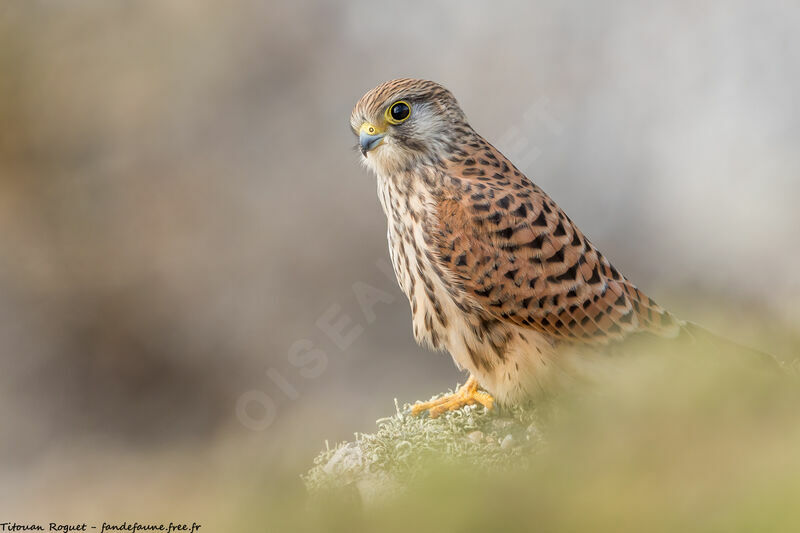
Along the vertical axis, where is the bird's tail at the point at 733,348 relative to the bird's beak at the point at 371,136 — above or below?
below

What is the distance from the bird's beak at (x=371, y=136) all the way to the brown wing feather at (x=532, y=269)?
333 mm

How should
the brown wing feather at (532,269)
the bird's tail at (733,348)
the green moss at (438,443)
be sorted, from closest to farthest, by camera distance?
the bird's tail at (733,348) < the green moss at (438,443) < the brown wing feather at (532,269)

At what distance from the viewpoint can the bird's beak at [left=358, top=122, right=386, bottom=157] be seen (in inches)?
117

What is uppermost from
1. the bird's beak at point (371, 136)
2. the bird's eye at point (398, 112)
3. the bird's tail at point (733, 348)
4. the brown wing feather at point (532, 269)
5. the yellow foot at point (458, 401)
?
the bird's eye at point (398, 112)

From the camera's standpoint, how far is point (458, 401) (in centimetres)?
293

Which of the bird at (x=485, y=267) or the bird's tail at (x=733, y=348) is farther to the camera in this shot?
the bird at (x=485, y=267)

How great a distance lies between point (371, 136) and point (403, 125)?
129 mm

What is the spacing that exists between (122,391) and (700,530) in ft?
19.2

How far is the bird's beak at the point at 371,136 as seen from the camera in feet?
9.75

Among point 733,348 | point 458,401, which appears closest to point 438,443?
point 458,401

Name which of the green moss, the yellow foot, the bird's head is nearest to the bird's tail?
the green moss

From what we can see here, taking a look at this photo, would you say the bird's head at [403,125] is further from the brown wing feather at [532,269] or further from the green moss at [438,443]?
the green moss at [438,443]

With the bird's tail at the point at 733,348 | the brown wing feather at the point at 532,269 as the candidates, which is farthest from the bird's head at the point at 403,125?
the bird's tail at the point at 733,348

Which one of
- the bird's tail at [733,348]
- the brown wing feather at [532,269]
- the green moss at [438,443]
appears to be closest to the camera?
the bird's tail at [733,348]
